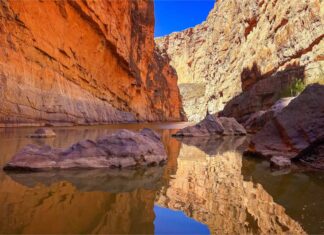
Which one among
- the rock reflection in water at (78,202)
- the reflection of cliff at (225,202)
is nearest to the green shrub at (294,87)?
the reflection of cliff at (225,202)

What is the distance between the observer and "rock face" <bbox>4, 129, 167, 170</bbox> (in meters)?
7.37

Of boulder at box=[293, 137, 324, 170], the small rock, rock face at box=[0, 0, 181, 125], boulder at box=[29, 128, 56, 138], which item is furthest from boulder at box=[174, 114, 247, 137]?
the small rock

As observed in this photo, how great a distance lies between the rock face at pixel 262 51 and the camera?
43594 millimetres

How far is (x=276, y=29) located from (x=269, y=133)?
50.7 meters

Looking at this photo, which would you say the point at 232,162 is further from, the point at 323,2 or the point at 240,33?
the point at 240,33

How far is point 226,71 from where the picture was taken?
86.7 m

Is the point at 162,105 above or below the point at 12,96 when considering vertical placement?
above

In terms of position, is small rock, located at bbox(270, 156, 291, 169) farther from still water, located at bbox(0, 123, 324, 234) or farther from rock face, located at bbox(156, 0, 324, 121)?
rock face, located at bbox(156, 0, 324, 121)

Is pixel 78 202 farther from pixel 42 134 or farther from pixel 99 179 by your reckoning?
pixel 42 134

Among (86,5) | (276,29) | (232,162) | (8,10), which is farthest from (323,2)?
(232,162)

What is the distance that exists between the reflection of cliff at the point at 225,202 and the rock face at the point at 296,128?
2.69m

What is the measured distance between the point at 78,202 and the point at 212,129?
18.6 metres

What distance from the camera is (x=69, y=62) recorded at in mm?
32406

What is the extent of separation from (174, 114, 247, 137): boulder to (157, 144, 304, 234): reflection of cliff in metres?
13.7
